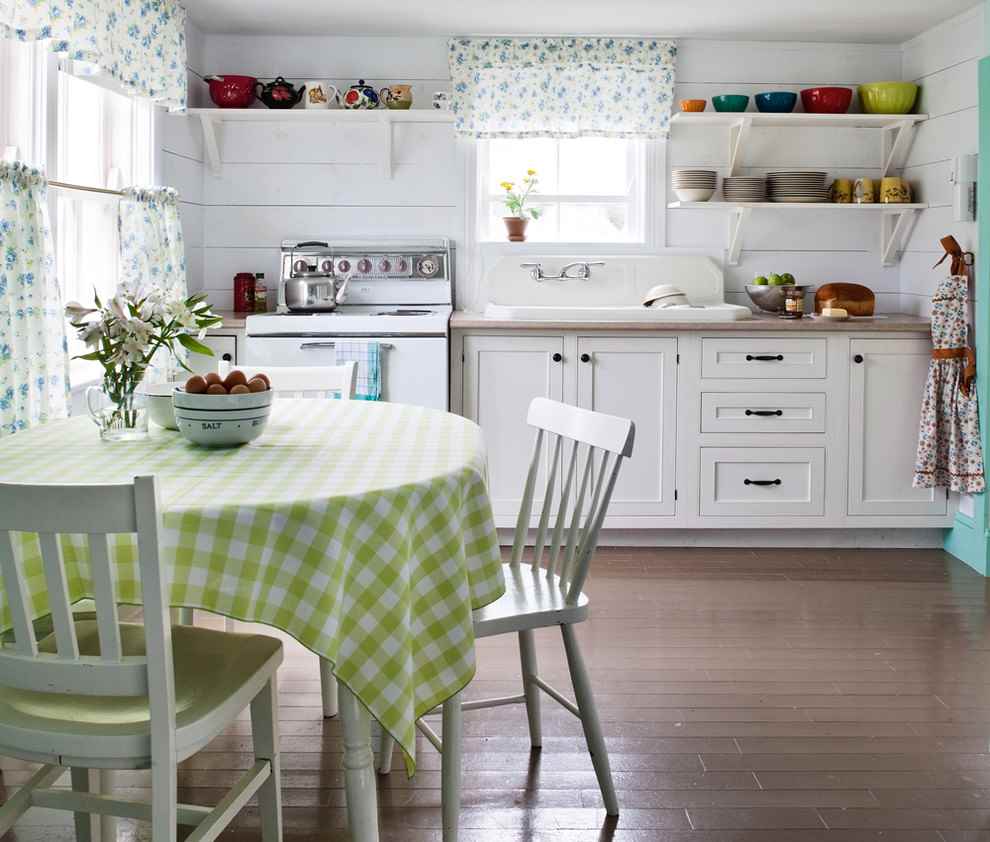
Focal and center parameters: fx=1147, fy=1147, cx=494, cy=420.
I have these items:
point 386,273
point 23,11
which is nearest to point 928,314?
point 386,273

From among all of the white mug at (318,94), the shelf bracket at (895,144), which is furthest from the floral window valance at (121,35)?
the shelf bracket at (895,144)

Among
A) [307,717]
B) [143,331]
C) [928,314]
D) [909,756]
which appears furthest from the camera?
[928,314]

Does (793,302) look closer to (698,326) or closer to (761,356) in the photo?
(761,356)

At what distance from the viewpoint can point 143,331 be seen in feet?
7.39

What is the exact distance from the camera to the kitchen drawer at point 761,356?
468cm

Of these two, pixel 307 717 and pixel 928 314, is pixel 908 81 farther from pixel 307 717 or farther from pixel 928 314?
pixel 307 717

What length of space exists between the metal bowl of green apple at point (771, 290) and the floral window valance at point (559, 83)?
0.80m

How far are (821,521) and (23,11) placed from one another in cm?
347

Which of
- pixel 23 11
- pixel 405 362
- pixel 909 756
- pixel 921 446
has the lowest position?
pixel 909 756

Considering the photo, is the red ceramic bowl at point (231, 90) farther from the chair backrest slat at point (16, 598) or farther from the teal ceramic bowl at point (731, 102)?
the chair backrest slat at point (16, 598)

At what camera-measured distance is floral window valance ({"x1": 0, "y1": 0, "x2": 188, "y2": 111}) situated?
3.17 meters

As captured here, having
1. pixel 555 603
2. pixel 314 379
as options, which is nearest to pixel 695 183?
pixel 314 379

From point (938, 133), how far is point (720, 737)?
3.11 meters

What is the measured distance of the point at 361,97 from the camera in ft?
16.2
